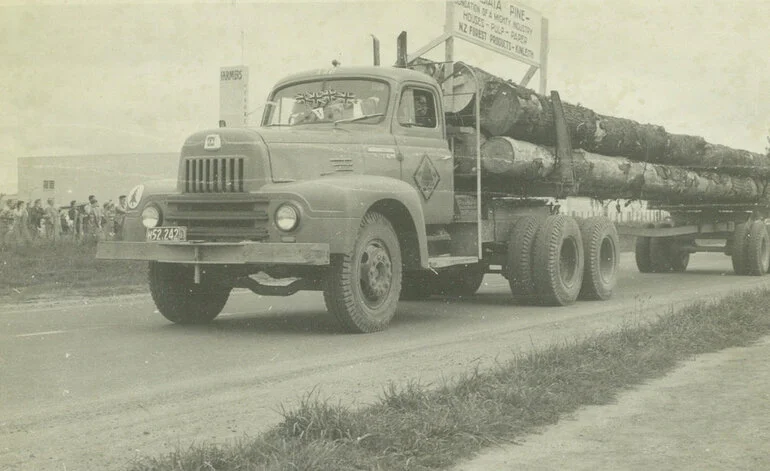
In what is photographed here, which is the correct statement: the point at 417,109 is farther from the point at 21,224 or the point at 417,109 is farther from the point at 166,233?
the point at 21,224

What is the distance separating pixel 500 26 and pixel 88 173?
11484mm

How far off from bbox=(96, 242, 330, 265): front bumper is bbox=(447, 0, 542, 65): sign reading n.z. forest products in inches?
355

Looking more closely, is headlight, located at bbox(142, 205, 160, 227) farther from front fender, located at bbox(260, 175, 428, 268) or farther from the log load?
the log load

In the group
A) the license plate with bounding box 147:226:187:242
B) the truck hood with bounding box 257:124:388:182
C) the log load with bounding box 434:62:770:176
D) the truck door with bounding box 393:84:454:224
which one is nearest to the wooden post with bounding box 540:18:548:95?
the log load with bounding box 434:62:770:176

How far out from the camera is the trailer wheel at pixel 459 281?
1327cm

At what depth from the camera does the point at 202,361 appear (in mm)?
7301

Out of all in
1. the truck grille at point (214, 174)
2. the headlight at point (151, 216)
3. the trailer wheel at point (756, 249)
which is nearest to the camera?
the truck grille at point (214, 174)

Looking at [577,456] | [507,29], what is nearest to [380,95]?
[577,456]

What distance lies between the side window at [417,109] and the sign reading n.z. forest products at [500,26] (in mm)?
6030

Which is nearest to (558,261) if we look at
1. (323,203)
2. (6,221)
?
(323,203)

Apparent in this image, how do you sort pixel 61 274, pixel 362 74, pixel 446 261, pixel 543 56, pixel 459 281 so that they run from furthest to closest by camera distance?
pixel 543 56, pixel 61 274, pixel 459 281, pixel 446 261, pixel 362 74

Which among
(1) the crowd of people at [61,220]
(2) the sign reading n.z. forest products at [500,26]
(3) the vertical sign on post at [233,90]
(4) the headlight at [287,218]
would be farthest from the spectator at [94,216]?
(4) the headlight at [287,218]

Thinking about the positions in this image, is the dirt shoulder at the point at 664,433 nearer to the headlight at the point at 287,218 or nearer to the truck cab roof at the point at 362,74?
the headlight at the point at 287,218

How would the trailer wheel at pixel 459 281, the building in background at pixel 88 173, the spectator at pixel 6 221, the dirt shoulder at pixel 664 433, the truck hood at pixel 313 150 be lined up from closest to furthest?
1. the dirt shoulder at pixel 664 433
2. the truck hood at pixel 313 150
3. the trailer wheel at pixel 459 281
4. the building in background at pixel 88 173
5. the spectator at pixel 6 221
